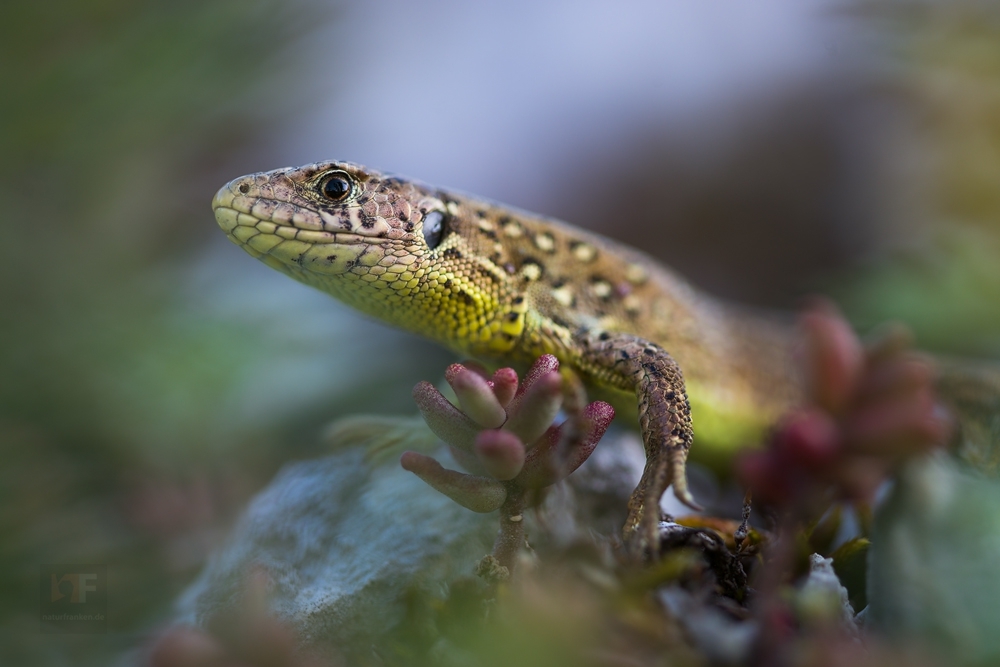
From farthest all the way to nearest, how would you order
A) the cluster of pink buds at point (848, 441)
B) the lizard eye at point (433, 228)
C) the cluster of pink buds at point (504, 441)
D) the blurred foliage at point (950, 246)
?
the blurred foliage at point (950, 246), the lizard eye at point (433, 228), the cluster of pink buds at point (504, 441), the cluster of pink buds at point (848, 441)

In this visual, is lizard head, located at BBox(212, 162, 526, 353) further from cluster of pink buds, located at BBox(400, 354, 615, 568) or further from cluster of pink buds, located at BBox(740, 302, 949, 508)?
cluster of pink buds, located at BBox(740, 302, 949, 508)

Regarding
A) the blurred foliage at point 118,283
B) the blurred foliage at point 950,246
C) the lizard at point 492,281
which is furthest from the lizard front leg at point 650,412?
the blurred foliage at point 950,246

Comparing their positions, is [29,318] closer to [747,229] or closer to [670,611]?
[670,611]

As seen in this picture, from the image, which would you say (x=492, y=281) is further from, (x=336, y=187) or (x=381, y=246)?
(x=336, y=187)

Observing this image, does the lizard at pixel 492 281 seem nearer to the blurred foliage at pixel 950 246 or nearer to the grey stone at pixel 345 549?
the grey stone at pixel 345 549

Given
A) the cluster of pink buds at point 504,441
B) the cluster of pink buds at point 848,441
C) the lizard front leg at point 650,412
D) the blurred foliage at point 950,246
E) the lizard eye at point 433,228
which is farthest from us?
the blurred foliage at point 950,246

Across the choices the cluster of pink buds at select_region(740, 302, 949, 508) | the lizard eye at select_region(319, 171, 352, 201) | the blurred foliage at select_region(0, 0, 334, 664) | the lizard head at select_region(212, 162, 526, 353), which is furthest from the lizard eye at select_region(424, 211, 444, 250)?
the cluster of pink buds at select_region(740, 302, 949, 508)

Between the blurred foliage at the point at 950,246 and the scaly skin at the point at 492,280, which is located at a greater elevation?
the blurred foliage at the point at 950,246
